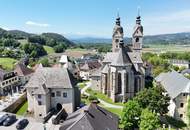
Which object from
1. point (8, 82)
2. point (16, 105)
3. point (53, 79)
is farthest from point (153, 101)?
point (8, 82)

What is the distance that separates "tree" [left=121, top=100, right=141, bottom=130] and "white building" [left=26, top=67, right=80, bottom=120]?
13.9 meters

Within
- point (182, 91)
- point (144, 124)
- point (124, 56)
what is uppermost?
point (124, 56)

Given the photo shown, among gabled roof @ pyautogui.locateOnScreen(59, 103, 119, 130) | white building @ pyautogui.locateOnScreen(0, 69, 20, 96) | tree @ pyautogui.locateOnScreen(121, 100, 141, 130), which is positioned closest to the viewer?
gabled roof @ pyautogui.locateOnScreen(59, 103, 119, 130)

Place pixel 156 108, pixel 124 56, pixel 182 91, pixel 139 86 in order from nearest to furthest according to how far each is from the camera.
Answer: pixel 156 108 < pixel 182 91 < pixel 124 56 < pixel 139 86

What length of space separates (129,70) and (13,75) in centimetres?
4402

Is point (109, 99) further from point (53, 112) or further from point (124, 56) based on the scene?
point (53, 112)

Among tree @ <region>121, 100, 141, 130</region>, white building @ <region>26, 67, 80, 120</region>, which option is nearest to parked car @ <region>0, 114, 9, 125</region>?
white building @ <region>26, 67, 80, 120</region>

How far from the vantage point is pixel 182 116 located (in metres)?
45.8

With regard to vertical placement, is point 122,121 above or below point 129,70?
below

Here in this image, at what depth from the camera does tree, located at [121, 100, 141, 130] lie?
36156 mm

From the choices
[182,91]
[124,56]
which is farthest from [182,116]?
[124,56]

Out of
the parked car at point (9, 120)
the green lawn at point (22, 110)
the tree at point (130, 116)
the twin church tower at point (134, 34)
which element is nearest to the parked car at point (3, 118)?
the parked car at point (9, 120)

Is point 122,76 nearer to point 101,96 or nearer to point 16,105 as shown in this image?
point 101,96

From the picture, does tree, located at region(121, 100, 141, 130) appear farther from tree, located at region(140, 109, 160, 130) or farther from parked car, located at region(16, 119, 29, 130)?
parked car, located at region(16, 119, 29, 130)
